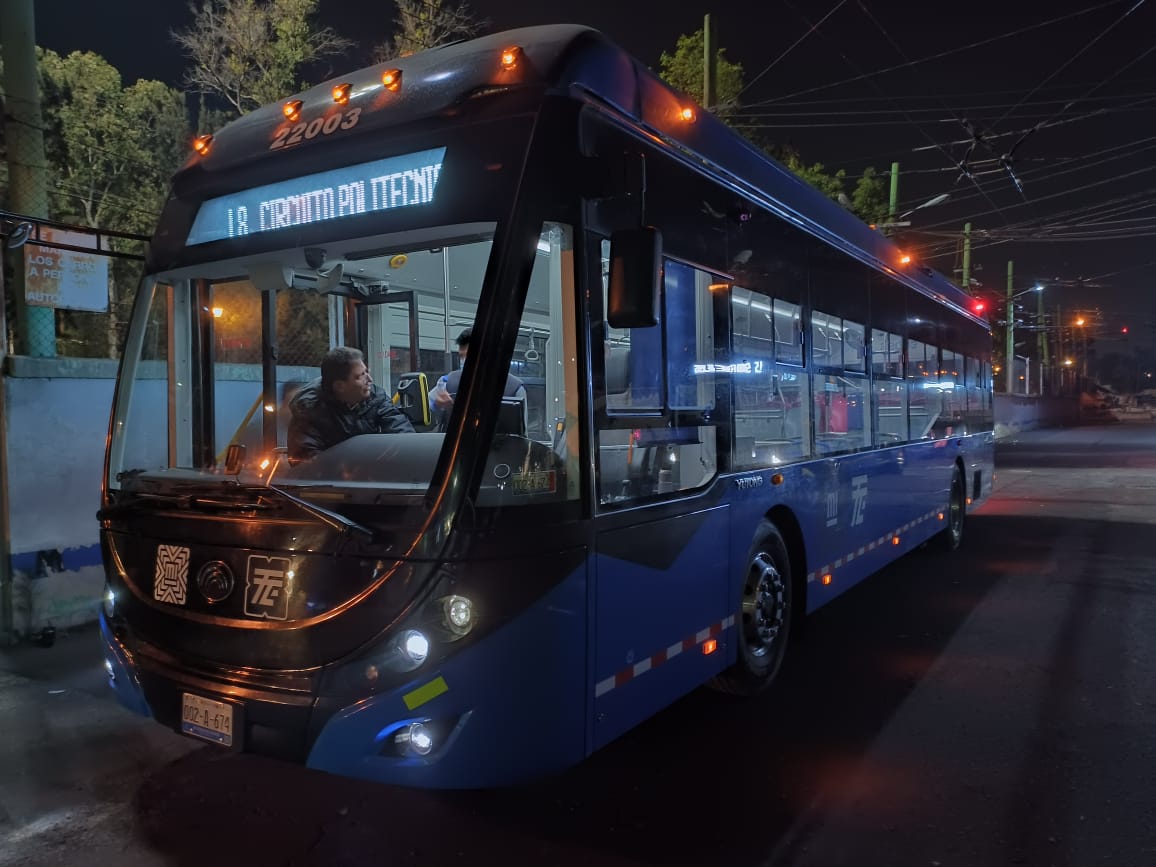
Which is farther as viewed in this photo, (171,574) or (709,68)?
(709,68)

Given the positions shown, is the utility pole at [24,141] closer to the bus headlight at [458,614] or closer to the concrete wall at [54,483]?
the concrete wall at [54,483]

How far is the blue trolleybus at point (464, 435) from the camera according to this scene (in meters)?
3.02

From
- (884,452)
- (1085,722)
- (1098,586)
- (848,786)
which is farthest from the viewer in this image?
(1098,586)

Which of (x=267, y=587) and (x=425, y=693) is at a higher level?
(x=267, y=587)

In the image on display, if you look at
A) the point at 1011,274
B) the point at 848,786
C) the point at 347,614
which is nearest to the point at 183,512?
the point at 347,614

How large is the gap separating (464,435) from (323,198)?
1.34m

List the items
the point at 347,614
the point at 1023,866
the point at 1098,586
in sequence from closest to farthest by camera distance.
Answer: the point at 347,614 → the point at 1023,866 → the point at 1098,586

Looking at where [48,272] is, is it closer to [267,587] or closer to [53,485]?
[53,485]

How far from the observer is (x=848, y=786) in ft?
13.3

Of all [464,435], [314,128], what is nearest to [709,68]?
[314,128]

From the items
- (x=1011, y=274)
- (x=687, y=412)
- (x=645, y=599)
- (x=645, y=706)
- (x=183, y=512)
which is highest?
(x=1011, y=274)

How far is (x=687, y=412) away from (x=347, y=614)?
189cm

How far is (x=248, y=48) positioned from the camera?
48.9 feet

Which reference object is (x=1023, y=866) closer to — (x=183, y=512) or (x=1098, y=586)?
(x=183, y=512)
